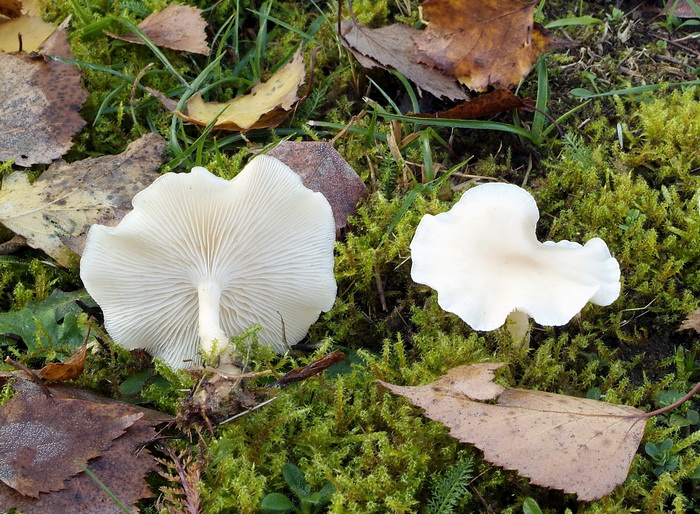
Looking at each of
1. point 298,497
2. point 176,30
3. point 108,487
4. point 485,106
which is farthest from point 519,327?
point 176,30

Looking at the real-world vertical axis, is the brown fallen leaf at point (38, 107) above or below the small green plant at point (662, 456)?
above

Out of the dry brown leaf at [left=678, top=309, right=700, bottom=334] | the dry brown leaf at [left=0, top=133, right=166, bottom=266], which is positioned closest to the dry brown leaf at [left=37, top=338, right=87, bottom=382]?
the dry brown leaf at [left=0, top=133, right=166, bottom=266]

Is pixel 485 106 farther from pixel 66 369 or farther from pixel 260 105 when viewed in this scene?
pixel 66 369

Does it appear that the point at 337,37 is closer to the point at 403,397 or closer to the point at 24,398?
the point at 403,397

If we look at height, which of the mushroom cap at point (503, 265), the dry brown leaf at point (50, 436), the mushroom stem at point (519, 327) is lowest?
the mushroom stem at point (519, 327)

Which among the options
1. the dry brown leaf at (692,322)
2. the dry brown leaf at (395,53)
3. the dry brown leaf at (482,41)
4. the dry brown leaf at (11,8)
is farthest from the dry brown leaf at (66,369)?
the dry brown leaf at (11,8)

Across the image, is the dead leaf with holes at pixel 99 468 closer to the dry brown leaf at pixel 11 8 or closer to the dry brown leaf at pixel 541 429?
the dry brown leaf at pixel 541 429

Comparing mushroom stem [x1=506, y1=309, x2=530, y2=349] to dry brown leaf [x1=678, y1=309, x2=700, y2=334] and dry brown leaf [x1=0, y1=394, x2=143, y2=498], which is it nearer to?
dry brown leaf [x1=678, y1=309, x2=700, y2=334]

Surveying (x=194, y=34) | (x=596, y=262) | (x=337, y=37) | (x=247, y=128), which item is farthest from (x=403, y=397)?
(x=194, y=34)
